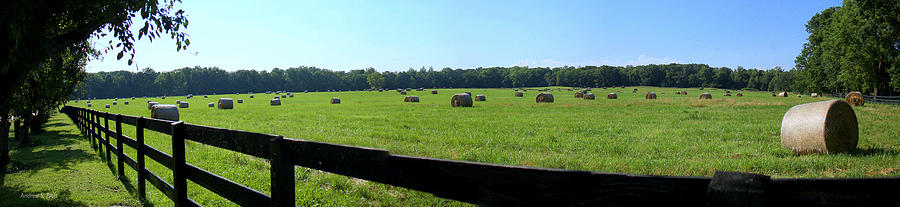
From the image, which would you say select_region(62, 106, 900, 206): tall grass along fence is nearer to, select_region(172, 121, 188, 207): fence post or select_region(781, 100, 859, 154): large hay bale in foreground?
select_region(172, 121, 188, 207): fence post

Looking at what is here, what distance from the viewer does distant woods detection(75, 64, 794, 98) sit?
13900 cm

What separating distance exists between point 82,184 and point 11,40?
499cm

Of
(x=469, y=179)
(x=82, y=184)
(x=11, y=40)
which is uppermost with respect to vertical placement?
(x=11, y=40)

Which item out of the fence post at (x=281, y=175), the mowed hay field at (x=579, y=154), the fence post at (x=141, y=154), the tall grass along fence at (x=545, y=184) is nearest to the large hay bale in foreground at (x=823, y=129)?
the mowed hay field at (x=579, y=154)

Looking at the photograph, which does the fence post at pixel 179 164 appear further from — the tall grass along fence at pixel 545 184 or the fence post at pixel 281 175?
the fence post at pixel 281 175

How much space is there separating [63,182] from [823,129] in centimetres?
1576

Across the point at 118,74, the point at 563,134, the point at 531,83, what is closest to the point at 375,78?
the point at 531,83

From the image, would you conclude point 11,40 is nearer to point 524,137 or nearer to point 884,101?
point 524,137

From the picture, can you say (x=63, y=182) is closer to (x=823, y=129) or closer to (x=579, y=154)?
(x=579, y=154)

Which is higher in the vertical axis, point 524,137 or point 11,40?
point 11,40

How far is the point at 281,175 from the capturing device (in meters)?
3.09

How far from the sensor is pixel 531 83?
549ft

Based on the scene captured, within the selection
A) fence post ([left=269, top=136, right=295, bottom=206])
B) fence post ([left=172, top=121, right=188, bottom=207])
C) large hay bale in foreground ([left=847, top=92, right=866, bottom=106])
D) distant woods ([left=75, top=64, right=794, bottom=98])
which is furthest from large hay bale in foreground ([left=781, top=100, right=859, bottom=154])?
distant woods ([left=75, top=64, right=794, bottom=98])

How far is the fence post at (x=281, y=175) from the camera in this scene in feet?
10.1
